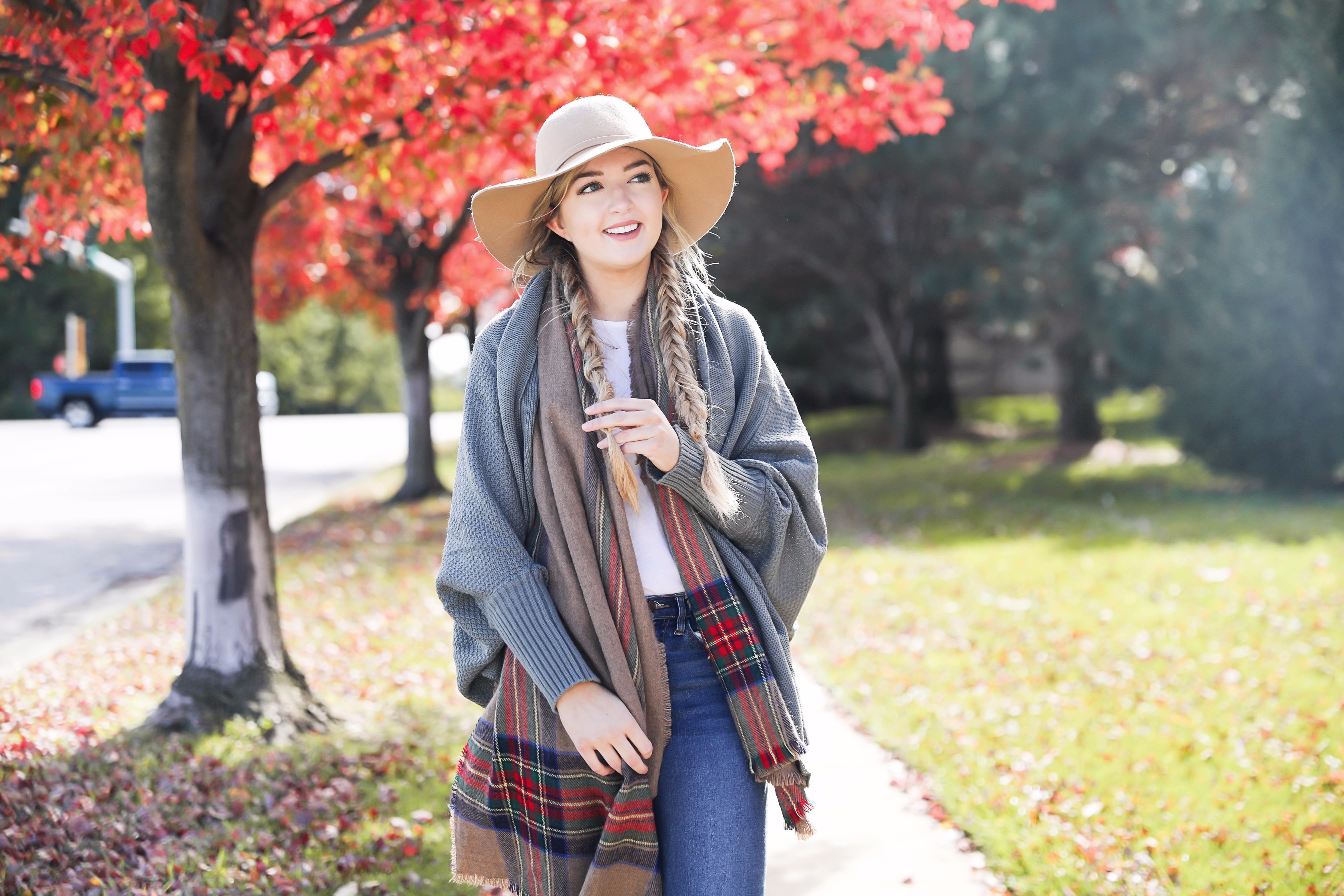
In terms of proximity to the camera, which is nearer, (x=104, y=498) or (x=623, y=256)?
(x=623, y=256)

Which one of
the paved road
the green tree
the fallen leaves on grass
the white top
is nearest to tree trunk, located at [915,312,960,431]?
the green tree

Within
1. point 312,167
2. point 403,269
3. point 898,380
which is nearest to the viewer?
point 312,167

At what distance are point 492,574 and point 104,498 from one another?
13.6 m

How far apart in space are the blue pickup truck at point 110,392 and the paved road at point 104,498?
1.70 ft

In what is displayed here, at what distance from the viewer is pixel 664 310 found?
2.25 m

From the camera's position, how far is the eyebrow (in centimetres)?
221

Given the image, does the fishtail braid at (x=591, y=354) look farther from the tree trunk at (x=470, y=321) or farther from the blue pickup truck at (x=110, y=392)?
the blue pickup truck at (x=110, y=392)

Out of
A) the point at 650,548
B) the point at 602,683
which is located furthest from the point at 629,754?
the point at 650,548

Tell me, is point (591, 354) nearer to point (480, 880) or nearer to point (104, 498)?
point (480, 880)

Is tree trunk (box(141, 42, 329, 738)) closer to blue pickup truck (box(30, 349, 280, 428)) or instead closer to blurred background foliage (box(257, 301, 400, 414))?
blue pickup truck (box(30, 349, 280, 428))

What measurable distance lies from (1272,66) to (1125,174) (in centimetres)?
209

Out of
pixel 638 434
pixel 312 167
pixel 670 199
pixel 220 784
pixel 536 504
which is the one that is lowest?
pixel 220 784

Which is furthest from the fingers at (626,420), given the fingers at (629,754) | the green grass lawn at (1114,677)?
the green grass lawn at (1114,677)

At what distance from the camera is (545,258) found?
240 cm
